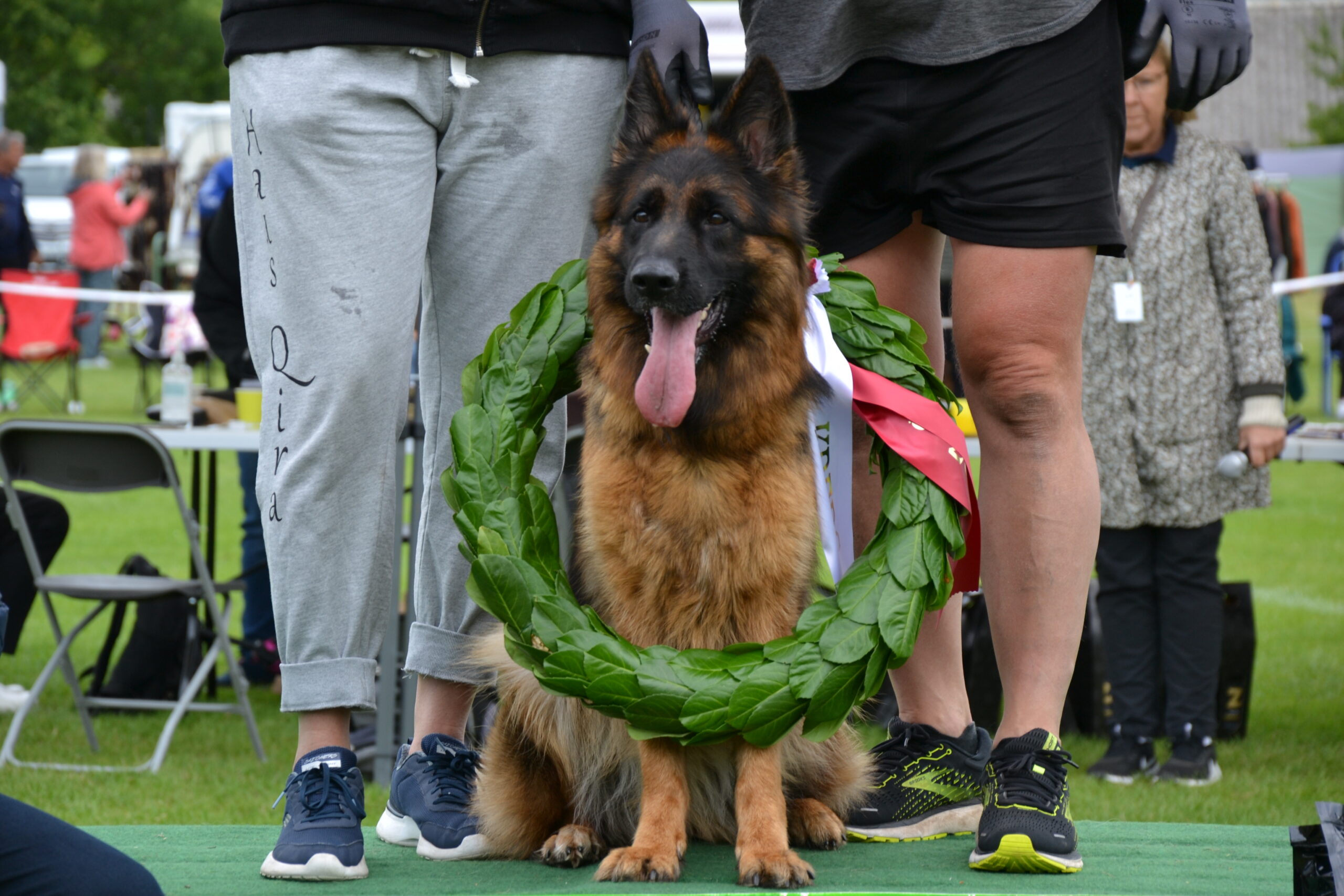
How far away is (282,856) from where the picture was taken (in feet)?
7.68

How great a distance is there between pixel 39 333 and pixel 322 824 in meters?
14.0

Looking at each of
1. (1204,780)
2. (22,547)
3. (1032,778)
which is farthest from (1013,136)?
(22,547)

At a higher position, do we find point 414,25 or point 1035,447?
point 414,25

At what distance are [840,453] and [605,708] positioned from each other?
69cm

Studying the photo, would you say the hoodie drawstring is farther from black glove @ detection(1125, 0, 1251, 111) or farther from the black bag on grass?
the black bag on grass

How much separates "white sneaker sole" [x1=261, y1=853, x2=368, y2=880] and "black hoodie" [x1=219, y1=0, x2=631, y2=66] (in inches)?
58.3

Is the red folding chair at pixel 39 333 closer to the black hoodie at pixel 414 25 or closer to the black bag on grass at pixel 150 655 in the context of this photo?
the black bag on grass at pixel 150 655

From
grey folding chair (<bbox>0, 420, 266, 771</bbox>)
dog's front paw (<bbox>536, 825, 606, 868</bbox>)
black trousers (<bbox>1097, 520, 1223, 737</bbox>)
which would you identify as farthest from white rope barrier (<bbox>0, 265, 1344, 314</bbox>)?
dog's front paw (<bbox>536, 825, 606, 868</bbox>)

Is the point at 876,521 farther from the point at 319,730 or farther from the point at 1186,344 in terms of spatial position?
the point at 1186,344

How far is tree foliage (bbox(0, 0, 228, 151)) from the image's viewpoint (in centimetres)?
3494

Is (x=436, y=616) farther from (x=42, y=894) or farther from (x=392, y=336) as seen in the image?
(x=42, y=894)

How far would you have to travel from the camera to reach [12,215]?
50.1ft

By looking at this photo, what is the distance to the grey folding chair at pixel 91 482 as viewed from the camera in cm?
488

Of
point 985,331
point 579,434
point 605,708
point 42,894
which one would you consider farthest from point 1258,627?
point 42,894
